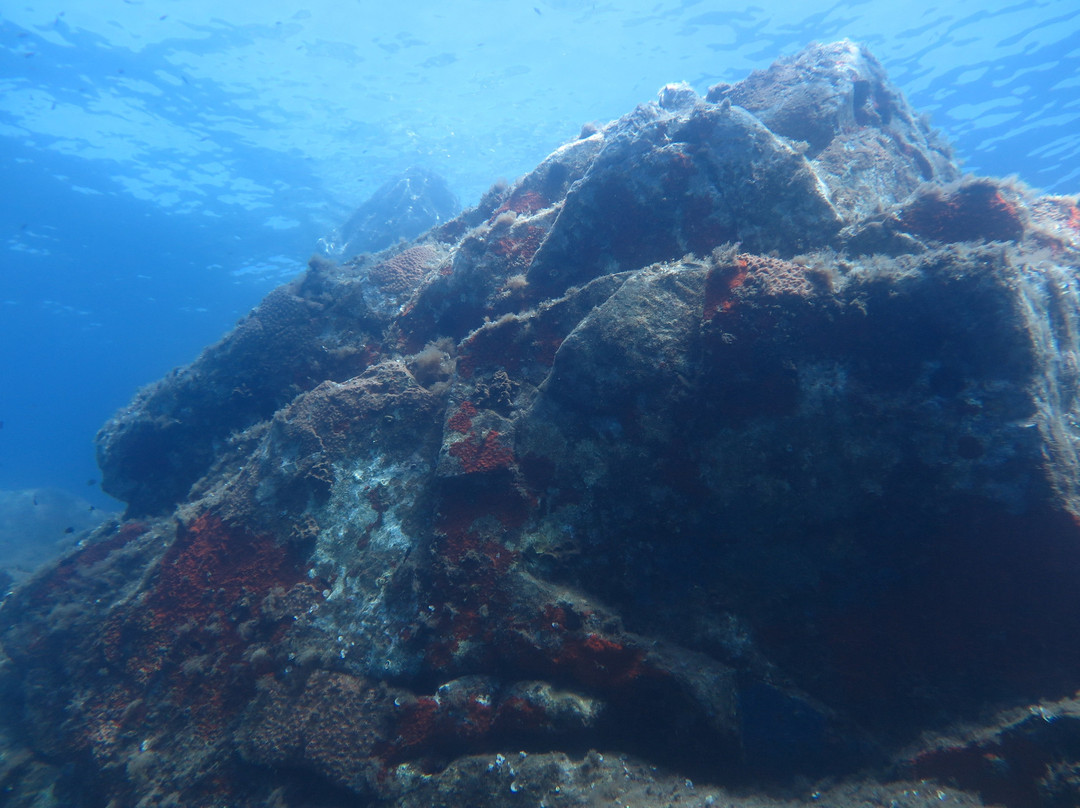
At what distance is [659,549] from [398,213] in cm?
2515

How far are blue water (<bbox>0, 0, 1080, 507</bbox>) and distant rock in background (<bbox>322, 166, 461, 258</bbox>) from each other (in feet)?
16.5

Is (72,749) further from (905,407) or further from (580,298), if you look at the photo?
(905,407)

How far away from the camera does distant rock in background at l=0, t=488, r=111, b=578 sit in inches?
950

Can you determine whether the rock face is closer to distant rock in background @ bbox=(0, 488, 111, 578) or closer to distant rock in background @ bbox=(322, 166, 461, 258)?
distant rock in background @ bbox=(322, 166, 461, 258)

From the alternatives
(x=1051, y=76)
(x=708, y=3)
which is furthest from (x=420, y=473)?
(x=1051, y=76)

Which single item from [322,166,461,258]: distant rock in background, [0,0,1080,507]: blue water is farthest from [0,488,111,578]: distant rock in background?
[322,166,461,258]: distant rock in background

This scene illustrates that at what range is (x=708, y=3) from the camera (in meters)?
19.7

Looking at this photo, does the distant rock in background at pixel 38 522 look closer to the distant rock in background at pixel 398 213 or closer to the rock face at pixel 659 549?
the distant rock in background at pixel 398 213

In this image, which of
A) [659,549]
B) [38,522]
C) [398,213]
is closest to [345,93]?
[398,213]

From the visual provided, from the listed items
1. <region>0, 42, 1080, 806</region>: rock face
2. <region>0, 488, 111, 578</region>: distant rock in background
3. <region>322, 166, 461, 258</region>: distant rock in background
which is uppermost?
<region>322, 166, 461, 258</region>: distant rock in background

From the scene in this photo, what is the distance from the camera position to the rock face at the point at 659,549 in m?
3.93

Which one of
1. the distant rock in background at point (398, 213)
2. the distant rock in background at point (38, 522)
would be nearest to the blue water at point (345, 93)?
the distant rock in background at point (398, 213)

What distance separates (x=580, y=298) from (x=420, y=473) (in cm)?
341

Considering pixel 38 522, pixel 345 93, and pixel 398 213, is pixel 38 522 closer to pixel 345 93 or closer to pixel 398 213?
pixel 398 213
